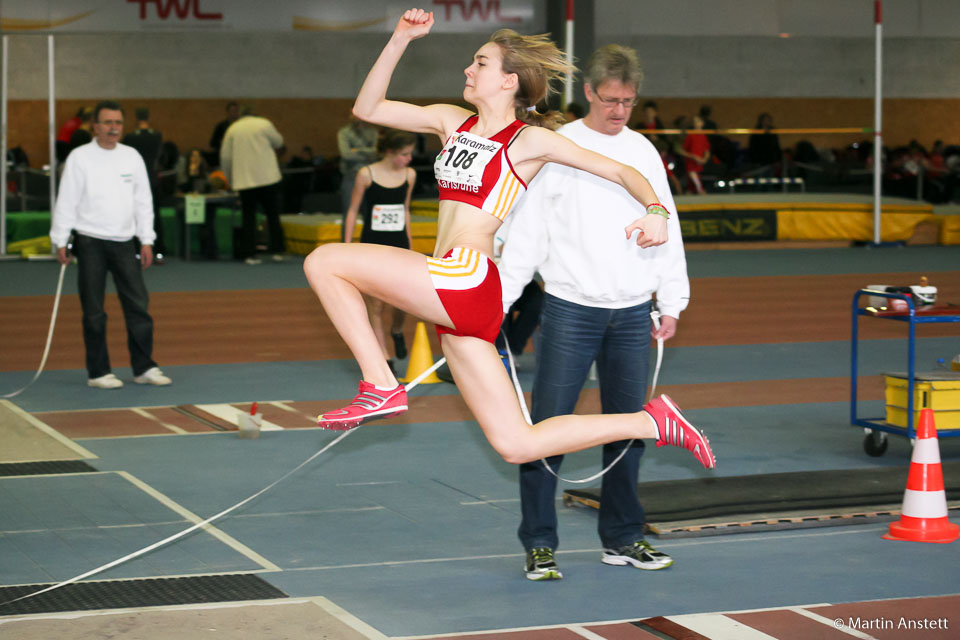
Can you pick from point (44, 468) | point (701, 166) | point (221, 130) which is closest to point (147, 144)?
point (221, 130)

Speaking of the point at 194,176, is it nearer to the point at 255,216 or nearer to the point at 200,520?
the point at 255,216

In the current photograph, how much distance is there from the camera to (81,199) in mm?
9719

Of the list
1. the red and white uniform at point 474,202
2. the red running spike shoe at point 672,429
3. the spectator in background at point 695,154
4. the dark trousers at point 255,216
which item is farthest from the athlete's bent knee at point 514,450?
the spectator in background at point 695,154

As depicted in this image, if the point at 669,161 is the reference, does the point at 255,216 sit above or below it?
below

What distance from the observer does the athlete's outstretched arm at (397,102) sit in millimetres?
4461

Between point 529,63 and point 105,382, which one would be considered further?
point 105,382

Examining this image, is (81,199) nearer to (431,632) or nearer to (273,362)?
(273,362)

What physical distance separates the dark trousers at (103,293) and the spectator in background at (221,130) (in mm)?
10507

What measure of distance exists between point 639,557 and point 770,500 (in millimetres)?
1181

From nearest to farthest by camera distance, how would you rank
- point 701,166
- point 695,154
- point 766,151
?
point 695,154 < point 701,166 < point 766,151

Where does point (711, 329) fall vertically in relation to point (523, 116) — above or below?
below

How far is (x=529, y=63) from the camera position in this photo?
4.65m

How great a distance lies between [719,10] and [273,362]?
38.3ft

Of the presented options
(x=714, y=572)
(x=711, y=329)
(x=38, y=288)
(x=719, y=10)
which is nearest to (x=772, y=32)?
(x=719, y=10)
